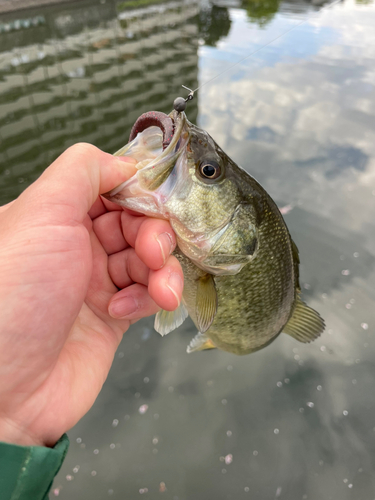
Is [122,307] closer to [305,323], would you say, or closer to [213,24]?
[305,323]

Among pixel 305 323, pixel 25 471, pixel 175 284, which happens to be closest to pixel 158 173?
pixel 175 284

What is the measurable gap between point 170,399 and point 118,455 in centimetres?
64

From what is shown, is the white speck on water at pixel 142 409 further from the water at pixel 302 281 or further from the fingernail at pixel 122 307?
the fingernail at pixel 122 307

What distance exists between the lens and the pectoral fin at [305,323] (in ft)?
7.49

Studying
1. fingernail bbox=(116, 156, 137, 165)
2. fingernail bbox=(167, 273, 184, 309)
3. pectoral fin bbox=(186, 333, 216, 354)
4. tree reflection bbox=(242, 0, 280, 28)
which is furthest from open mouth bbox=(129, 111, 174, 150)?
tree reflection bbox=(242, 0, 280, 28)

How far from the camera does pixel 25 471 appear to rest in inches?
47.9

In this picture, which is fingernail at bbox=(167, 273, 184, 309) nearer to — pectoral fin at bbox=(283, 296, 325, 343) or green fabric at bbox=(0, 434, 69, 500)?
green fabric at bbox=(0, 434, 69, 500)

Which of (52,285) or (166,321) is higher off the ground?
(52,285)

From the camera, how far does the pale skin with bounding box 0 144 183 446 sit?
4.29 feet

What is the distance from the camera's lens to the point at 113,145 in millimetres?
7270

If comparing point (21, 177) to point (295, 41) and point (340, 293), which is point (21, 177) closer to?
point (340, 293)

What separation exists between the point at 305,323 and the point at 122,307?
1350mm

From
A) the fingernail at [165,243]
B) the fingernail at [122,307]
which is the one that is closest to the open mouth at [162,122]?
the fingernail at [165,243]

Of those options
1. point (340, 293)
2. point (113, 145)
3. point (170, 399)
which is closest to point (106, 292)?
point (170, 399)
